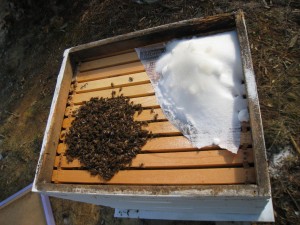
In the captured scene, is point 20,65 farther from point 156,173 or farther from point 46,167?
point 156,173

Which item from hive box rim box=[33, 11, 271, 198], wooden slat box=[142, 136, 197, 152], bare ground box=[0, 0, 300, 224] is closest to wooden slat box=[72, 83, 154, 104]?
hive box rim box=[33, 11, 271, 198]

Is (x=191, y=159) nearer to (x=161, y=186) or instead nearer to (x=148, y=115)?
(x=161, y=186)

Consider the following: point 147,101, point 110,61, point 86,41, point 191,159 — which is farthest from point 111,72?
point 86,41

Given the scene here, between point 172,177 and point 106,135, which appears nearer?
point 172,177

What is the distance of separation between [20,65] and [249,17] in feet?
15.1

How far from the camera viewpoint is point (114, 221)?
419 centimetres

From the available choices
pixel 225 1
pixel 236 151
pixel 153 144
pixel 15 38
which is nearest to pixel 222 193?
pixel 236 151

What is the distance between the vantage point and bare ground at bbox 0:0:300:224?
338 centimetres

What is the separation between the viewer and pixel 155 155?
221 cm

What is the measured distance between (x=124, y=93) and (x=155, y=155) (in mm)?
658

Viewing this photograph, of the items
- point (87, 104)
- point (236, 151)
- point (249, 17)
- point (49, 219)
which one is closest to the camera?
point (236, 151)

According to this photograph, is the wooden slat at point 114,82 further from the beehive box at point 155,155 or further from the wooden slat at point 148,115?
the wooden slat at point 148,115

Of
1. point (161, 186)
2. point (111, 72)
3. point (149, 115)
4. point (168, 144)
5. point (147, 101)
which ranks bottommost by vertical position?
point (161, 186)

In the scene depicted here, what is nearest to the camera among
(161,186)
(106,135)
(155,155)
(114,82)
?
(161,186)
